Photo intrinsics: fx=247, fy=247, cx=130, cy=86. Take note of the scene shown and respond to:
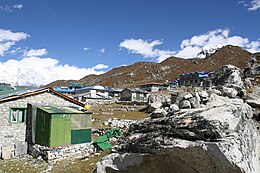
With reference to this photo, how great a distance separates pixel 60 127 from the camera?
24359mm

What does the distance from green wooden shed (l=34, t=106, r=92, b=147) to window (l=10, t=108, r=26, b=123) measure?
73.4 inches

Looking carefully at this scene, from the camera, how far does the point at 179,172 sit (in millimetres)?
8102

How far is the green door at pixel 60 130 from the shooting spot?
23.7 meters

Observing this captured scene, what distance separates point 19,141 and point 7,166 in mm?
5215

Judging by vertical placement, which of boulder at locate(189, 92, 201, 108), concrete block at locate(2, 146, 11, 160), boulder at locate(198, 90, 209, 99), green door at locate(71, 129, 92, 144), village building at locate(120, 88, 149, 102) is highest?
village building at locate(120, 88, 149, 102)

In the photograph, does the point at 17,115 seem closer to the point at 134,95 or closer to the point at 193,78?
the point at 134,95

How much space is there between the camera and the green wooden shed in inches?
939

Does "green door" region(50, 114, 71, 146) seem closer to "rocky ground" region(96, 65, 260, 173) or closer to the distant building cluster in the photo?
the distant building cluster

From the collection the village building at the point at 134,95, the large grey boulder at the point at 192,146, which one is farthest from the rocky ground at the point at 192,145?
the village building at the point at 134,95

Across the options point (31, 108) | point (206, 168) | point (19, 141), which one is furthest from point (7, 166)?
point (206, 168)

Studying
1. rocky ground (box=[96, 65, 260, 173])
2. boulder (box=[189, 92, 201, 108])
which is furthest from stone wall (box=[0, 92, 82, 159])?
rocky ground (box=[96, 65, 260, 173])

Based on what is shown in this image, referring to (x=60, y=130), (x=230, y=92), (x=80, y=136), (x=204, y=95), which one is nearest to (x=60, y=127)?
(x=60, y=130)

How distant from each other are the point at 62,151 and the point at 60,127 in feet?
7.93

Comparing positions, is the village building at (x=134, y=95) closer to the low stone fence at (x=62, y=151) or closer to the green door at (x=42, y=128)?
the green door at (x=42, y=128)
